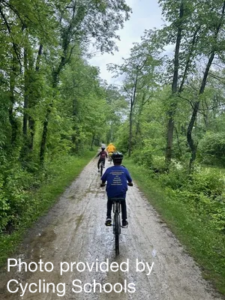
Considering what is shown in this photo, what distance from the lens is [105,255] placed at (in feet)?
17.6

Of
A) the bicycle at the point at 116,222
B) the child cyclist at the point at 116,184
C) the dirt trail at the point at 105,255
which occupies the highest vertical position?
the child cyclist at the point at 116,184

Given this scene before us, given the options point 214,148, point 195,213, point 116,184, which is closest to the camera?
point 116,184

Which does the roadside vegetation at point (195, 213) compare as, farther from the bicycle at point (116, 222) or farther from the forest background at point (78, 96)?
the bicycle at point (116, 222)

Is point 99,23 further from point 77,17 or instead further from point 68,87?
point 68,87

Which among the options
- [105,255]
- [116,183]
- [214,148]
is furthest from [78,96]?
[214,148]

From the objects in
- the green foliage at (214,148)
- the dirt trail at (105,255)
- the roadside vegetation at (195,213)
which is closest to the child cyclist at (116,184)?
the dirt trail at (105,255)

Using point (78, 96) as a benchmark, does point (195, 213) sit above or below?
below

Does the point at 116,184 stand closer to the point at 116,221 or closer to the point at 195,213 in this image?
the point at 116,221

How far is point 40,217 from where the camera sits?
7609 mm

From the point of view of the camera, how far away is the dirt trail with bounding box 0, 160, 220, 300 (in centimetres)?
410

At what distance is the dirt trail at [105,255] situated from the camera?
4.10 meters

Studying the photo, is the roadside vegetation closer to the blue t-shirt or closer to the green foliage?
the blue t-shirt

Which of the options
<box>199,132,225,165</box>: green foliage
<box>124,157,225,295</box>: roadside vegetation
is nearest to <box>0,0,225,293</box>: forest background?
<box>124,157,225,295</box>: roadside vegetation

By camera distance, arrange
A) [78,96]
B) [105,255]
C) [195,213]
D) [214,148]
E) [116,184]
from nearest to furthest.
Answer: [105,255] → [116,184] → [195,213] → [78,96] → [214,148]
